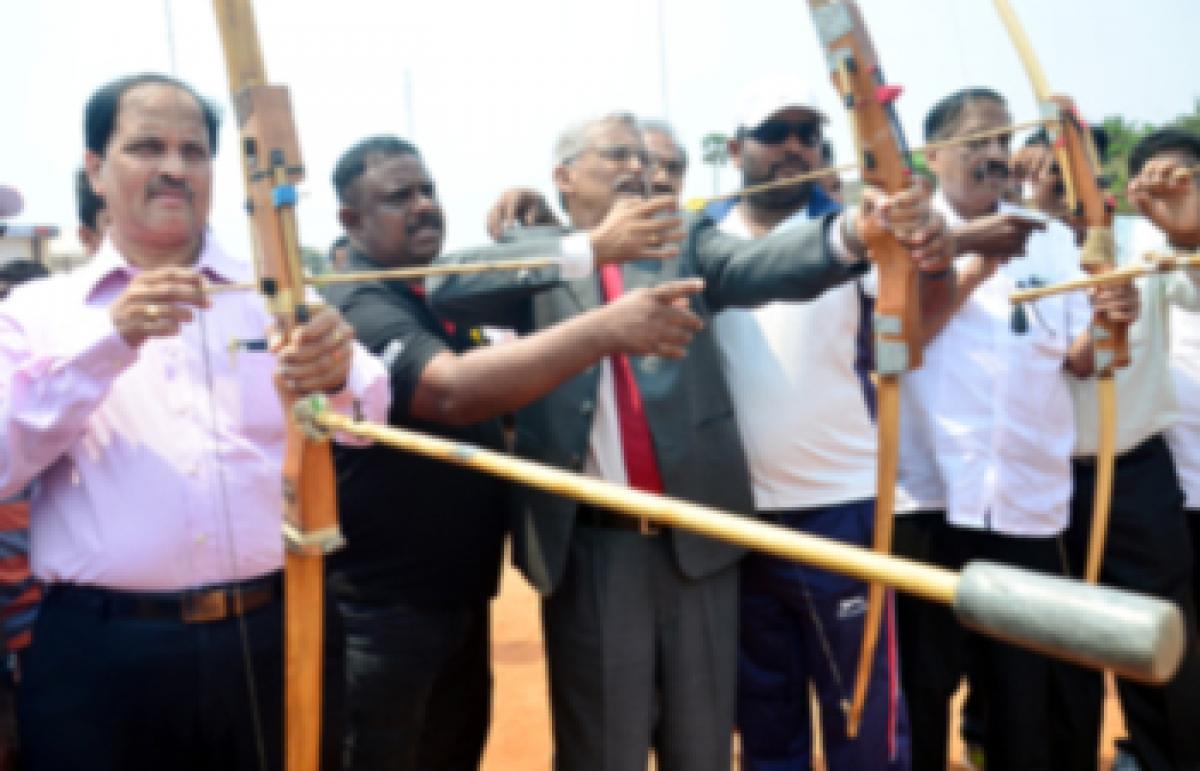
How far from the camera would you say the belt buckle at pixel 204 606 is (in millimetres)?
1686

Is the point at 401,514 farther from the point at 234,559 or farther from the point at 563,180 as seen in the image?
the point at 563,180

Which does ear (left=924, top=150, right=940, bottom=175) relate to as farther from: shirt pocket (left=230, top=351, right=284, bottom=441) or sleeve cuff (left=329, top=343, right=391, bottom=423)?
shirt pocket (left=230, top=351, right=284, bottom=441)

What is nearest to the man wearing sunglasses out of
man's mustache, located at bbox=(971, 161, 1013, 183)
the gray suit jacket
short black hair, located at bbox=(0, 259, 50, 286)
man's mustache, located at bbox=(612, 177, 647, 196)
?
the gray suit jacket

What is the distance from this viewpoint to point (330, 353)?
1.52 meters

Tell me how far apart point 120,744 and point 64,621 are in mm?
227

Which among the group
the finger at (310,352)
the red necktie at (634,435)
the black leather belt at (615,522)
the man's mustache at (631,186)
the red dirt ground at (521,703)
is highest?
the man's mustache at (631,186)

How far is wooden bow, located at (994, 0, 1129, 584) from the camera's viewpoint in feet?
8.08

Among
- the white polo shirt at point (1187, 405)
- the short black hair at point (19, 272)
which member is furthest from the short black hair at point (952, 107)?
the short black hair at point (19, 272)

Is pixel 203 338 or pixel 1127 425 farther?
pixel 1127 425

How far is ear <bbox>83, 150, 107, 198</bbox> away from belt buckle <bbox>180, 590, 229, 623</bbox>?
77 cm

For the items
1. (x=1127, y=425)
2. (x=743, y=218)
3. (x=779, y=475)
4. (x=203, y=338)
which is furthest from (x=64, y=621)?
(x=1127, y=425)

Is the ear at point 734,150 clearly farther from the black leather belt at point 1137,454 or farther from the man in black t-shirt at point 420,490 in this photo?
the black leather belt at point 1137,454

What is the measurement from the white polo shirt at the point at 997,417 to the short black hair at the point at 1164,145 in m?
0.99

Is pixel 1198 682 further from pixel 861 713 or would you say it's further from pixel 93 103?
pixel 93 103
